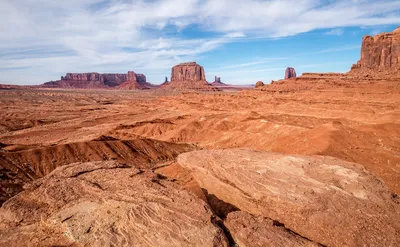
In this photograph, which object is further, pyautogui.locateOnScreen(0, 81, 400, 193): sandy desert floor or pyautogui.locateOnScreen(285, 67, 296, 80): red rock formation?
pyautogui.locateOnScreen(285, 67, 296, 80): red rock formation

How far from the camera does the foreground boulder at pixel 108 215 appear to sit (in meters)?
5.80

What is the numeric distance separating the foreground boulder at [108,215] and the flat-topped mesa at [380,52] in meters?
77.0

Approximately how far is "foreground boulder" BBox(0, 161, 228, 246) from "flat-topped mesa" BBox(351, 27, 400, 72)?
77.0 meters

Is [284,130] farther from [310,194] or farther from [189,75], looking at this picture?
[189,75]

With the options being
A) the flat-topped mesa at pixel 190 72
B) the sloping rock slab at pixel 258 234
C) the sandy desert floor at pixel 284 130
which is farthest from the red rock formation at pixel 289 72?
the sloping rock slab at pixel 258 234

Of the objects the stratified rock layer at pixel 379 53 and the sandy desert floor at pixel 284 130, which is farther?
the stratified rock layer at pixel 379 53

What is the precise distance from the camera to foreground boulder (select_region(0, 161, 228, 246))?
580 centimetres

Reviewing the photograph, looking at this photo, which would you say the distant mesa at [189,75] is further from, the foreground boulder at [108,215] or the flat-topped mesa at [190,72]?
the foreground boulder at [108,215]

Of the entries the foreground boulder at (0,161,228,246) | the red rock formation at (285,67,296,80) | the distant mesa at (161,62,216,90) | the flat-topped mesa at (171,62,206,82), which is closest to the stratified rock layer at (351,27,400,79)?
the foreground boulder at (0,161,228,246)

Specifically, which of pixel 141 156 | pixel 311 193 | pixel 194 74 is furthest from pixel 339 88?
pixel 194 74

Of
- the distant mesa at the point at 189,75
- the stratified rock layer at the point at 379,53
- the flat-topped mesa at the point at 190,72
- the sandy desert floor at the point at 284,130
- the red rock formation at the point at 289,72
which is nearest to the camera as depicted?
the sandy desert floor at the point at 284,130

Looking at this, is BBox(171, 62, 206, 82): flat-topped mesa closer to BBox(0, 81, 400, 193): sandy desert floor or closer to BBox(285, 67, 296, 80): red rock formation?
BBox(285, 67, 296, 80): red rock formation

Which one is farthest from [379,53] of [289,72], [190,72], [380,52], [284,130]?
[190,72]

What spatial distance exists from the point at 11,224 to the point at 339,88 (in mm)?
53189
